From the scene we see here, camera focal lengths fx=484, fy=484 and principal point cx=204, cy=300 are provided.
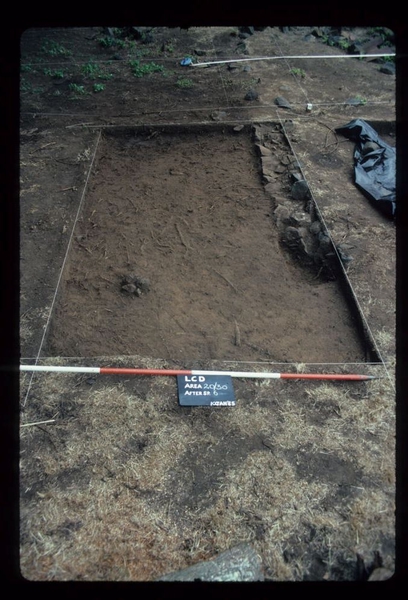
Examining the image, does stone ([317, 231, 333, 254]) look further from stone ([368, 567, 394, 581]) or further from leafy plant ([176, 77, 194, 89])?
leafy plant ([176, 77, 194, 89])

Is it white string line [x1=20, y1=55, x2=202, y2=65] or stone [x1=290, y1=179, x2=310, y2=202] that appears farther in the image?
white string line [x1=20, y1=55, x2=202, y2=65]

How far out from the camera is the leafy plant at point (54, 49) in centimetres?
902

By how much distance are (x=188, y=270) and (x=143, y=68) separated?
5154 millimetres

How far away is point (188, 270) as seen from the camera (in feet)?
16.6

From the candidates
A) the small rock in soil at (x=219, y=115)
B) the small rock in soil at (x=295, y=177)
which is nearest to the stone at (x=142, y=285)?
the small rock in soil at (x=295, y=177)

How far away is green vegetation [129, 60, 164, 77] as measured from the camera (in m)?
8.36

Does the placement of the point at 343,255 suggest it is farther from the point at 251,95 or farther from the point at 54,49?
the point at 54,49

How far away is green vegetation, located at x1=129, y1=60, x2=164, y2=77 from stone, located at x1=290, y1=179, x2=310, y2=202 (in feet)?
13.5

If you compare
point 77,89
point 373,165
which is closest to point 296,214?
point 373,165

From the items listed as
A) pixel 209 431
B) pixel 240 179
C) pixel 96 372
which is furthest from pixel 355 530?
pixel 240 179

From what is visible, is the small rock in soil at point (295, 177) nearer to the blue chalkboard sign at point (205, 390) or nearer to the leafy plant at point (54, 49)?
the blue chalkboard sign at point (205, 390)

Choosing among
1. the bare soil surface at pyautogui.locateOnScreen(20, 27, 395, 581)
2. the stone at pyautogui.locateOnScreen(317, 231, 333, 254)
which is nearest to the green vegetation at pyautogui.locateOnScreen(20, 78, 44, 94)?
the bare soil surface at pyautogui.locateOnScreen(20, 27, 395, 581)

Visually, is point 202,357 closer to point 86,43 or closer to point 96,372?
point 96,372

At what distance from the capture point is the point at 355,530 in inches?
106
